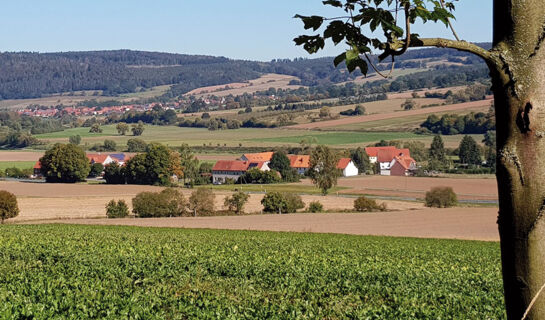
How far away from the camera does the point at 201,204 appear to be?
56.8 meters

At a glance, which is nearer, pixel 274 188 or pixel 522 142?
pixel 522 142

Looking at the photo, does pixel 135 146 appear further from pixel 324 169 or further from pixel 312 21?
pixel 312 21

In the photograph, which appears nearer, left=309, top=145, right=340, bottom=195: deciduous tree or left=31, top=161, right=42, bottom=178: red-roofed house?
left=309, top=145, right=340, bottom=195: deciduous tree

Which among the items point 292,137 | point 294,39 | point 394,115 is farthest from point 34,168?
point 294,39

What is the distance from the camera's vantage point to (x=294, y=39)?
361 cm

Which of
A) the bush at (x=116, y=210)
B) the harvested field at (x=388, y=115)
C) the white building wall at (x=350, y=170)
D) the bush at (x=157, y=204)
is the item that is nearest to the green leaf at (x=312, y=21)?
the bush at (x=157, y=204)

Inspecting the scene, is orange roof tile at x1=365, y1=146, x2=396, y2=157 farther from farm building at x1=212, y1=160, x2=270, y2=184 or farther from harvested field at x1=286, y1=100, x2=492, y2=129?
harvested field at x1=286, y1=100, x2=492, y2=129

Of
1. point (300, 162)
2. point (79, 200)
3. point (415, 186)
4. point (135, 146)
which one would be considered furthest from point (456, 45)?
point (135, 146)

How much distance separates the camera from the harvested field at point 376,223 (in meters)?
42.3

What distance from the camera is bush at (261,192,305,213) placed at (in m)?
59.3

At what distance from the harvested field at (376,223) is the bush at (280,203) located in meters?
6.87

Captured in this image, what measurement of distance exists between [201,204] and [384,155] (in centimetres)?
5389

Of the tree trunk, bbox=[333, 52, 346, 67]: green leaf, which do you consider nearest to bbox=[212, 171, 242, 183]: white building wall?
bbox=[333, 52, 346, 67]: green leaf

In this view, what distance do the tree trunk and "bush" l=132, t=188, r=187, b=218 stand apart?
5343 centimetres
